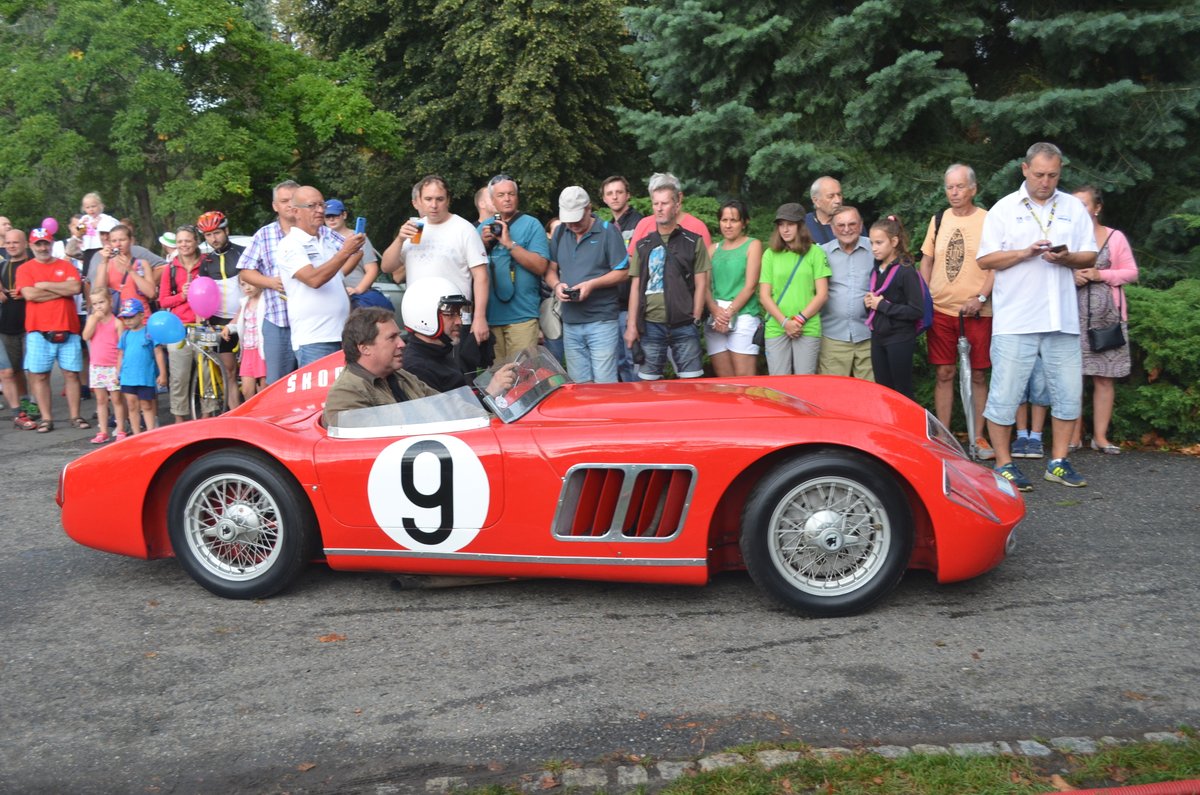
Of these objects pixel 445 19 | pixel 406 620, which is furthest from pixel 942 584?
pixel 445 19

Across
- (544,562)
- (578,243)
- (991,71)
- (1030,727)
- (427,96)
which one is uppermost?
(427,96)

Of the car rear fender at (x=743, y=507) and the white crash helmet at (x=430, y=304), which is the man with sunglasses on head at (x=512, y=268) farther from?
the car rear fender at (x=743, y=507)

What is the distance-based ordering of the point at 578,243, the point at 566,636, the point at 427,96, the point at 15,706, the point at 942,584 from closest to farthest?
the point at 15,706, the point at 566,636, the point at 942,584, the point at 578,243, the point at 427,96

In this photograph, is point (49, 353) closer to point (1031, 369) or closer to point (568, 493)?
point (568, 493)

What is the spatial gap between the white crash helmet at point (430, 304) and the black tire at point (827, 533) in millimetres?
2122

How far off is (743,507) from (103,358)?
6.73m

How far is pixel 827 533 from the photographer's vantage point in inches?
184

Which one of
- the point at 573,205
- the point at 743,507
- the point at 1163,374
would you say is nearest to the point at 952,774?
the point at 743,507

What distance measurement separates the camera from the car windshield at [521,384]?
16.8 feet

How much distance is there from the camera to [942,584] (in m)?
5.19

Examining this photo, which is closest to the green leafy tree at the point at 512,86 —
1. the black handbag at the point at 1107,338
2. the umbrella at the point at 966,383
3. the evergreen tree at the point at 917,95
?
the evergreen tree at the point at 917,95

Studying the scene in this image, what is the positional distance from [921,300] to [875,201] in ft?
13.2

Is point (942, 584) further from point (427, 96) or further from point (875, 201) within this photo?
point (427, 96)

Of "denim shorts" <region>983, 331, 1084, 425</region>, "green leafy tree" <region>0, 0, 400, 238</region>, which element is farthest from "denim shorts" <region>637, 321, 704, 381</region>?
"green leafy tree" <region>0, 0, 400, 238</region>
